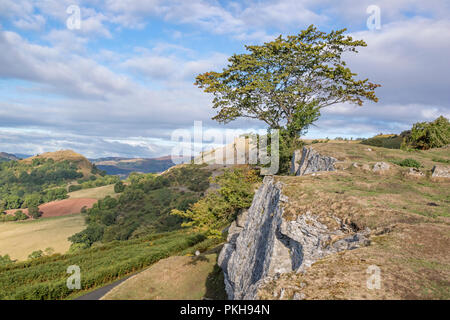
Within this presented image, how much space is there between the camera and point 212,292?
79.8 ft

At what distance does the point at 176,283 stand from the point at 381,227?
76.1 feet

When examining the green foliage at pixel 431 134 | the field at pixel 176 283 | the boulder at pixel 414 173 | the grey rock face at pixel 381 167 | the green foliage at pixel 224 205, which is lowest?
the field at pixel 176 283

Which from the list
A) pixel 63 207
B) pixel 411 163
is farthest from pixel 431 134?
pixel 63 207

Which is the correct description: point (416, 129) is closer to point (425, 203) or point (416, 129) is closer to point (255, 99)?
point (255, 99)

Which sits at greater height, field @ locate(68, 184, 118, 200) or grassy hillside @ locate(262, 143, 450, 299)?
grassy hillside @ locate(262, 143, 450, 299)

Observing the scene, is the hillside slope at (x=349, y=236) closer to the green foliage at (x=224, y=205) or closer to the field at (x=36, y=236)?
the green foliage at (x=224, y=205)

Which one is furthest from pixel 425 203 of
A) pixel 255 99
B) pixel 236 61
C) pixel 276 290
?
pixel 236 61

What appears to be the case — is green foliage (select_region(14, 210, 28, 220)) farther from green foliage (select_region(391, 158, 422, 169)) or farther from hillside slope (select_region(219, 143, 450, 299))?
green foliage (select_region(391, 158, 422, 169))

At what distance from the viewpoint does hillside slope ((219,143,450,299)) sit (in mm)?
6520

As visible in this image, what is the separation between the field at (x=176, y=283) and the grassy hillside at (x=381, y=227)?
53.4ft

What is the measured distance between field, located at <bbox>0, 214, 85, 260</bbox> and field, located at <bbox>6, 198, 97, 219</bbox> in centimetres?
1949

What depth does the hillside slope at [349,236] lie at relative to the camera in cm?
652

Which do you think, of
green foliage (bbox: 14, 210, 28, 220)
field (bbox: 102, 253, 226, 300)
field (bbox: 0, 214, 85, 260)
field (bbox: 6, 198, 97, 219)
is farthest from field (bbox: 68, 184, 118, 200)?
field (bbox: 102, 253, 226, 300)

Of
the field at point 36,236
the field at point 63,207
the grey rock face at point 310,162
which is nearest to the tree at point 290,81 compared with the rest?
the grey rock face at point 310,162
